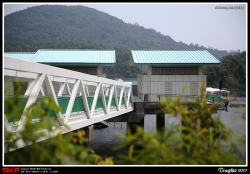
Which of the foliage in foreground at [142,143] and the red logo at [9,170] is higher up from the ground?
the foliage in foreground at [142,143]

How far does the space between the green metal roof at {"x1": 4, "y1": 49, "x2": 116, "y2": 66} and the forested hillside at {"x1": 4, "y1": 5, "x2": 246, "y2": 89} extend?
185 feet

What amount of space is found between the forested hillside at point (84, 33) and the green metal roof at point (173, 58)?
5689cm

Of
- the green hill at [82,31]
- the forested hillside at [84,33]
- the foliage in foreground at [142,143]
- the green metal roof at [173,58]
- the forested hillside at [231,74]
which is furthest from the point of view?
the green hill at [82,31]

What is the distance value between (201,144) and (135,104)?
22641mm

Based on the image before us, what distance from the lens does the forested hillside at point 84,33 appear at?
101 m

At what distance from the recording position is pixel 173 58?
3294 centimetres

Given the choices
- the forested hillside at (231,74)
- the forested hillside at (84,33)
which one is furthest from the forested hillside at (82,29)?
the forested hillside at (231,74)

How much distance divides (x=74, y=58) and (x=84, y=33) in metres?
111

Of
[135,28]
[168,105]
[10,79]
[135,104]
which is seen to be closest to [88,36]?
[135,28]

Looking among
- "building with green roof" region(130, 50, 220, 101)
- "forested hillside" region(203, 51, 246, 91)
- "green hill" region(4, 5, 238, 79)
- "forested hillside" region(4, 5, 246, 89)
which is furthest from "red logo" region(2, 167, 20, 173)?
"green hill" region(4, 5, 238, 79)

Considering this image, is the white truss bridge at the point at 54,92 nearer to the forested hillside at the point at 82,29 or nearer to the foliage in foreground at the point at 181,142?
the foliage in foreground at the point at 181,142

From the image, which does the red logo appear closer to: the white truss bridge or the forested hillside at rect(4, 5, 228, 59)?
the white truss bridge

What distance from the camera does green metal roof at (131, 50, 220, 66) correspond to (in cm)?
3180

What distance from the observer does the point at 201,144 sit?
18.4 feet
